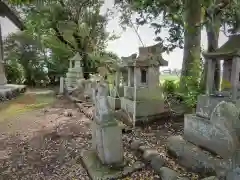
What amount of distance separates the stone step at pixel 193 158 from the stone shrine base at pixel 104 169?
67 centimetres

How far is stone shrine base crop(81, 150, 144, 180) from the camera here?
2.72 meters

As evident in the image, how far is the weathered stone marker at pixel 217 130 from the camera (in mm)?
1311

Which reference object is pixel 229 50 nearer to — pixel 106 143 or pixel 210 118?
pixel 210 118

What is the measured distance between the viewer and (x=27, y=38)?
16.0m

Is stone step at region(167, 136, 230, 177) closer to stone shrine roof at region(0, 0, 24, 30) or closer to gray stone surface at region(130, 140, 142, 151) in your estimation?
gray stone surface at region(130, 140, 142, 151)

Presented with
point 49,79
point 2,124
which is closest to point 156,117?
point 2,124

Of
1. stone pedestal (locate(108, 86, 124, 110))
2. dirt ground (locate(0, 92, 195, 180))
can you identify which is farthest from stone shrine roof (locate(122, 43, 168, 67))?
dirt ground (locate(0, 92, 195, 180))

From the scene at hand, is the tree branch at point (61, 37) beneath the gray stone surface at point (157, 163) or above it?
above

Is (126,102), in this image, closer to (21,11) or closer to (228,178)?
(228,178)

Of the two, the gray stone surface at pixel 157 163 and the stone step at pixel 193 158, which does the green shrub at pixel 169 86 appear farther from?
the gray stone surface at pixel 157 163

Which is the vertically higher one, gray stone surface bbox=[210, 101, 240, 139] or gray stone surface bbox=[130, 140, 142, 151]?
gray stone surface bbox=[210, 101, 240, 139]

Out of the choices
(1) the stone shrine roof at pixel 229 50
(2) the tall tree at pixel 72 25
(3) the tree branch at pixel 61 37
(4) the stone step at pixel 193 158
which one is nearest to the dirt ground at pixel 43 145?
(4) the stone step at pixel 193 158

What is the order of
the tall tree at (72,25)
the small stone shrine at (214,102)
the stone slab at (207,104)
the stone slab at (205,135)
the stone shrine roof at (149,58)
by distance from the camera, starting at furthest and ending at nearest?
the tall tree at (72,25)
the stone shrine roof at (149,58)
the stone slab at (207,104)
the small stone shrine at (214,102)
the stone slab at (205,135)

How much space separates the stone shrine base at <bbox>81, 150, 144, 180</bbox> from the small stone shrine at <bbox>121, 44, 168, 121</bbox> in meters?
2.17
